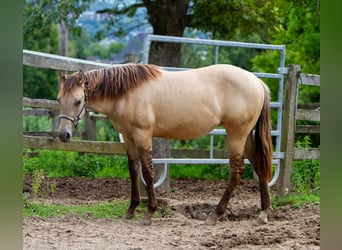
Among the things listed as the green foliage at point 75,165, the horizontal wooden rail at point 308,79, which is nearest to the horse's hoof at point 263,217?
the horizontal wooden rail at point 308,79

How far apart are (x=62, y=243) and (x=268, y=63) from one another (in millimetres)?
8159

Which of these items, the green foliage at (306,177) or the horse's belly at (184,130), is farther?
the green foliage at (306,177)

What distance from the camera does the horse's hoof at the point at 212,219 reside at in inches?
194

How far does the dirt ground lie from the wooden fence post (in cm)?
41

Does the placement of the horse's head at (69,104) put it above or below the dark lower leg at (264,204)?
above

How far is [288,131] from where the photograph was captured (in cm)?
600

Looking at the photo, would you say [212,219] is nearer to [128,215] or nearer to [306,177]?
[128,215]

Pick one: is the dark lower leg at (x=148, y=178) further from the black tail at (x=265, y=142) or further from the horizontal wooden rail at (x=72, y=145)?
the black tail at (x=265, y=142)

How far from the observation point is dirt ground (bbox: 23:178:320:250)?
386cm

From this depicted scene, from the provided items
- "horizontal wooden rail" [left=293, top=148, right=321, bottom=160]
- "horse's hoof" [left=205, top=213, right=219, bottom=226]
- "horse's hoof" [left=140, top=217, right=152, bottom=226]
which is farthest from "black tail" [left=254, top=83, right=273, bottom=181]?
"horse's hoof" [left=140, top=217, right=152, bottom=226]

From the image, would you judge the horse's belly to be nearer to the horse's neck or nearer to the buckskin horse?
the buckskin horse

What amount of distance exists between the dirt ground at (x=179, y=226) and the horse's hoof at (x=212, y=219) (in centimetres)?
6

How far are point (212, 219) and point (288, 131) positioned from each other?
5.28 feet

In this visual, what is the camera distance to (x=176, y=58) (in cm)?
743
